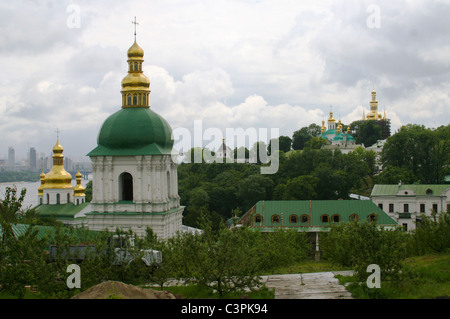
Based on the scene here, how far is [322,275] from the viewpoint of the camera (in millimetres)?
20297

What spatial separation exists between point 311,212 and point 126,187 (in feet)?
45.5

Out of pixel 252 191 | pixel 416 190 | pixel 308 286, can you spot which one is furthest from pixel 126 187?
pixel 252 191

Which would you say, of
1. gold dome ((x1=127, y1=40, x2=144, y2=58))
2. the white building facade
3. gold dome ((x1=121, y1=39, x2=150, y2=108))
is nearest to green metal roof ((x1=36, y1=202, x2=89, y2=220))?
gold dome ((x1=121, y1=39, x2=150, y2=108))

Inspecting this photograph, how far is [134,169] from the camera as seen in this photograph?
101 ft

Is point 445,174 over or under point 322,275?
over

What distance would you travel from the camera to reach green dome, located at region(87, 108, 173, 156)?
3072cm

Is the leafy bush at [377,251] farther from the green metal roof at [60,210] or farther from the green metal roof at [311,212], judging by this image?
the green metal roof at [60,210]

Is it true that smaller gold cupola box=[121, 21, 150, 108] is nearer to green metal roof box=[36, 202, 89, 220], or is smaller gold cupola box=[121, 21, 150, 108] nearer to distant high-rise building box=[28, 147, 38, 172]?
green metal roof box=[36, 202, 89, 220]

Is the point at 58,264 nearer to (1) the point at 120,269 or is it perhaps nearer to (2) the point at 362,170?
(1) the point at 120,269

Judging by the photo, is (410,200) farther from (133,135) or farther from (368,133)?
(368,133)

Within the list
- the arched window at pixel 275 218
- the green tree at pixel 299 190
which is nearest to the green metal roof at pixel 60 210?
the arched window at pixel 275 218
